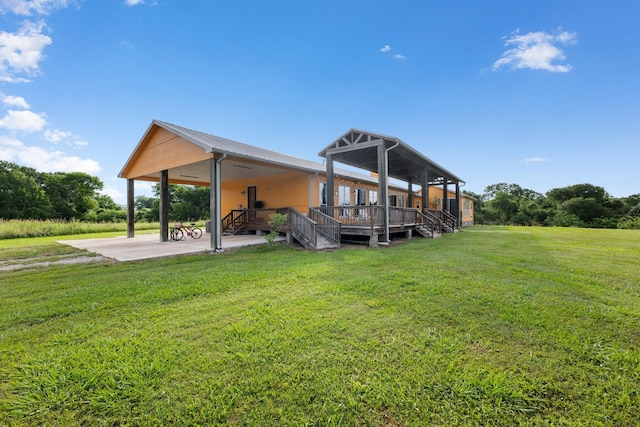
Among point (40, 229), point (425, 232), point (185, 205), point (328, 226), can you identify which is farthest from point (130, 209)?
point (185, 205)

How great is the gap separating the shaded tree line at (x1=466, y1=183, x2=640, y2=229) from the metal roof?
31.7 meters

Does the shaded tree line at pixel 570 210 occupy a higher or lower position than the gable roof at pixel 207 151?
lower

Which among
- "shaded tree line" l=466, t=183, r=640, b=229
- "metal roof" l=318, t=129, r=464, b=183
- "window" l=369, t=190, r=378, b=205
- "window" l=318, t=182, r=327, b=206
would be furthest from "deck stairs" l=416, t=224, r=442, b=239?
"shaded tree line" l=466, t=183, r=640, b=229

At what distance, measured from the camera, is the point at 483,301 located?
3.66m

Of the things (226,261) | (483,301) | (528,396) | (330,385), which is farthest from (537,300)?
(226,261)

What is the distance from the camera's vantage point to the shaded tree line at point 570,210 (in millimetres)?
33188

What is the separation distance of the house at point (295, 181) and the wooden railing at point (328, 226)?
38mm

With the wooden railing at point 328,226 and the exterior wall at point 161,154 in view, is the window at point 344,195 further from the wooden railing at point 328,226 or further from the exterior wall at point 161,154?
the exterior wall at point 161,154

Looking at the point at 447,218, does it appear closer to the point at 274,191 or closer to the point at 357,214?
the point at 357,214

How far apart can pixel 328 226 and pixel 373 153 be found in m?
4.13

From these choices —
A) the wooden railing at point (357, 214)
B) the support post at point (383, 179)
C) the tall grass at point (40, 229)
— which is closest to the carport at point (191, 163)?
the wooden railing at point (357, 214)

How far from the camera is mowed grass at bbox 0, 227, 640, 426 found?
5.77ft

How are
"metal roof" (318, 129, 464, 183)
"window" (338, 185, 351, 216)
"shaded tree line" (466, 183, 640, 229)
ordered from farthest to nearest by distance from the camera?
"shaded tree line" (466, 183, 640, 229) < "window" (338, 185, 351, 216) < "metal roof" (318, 129, 464, 183)

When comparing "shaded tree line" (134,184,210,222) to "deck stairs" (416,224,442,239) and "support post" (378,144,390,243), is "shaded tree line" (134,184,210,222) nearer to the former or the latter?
"deck stairs" (416,224,442,239)
